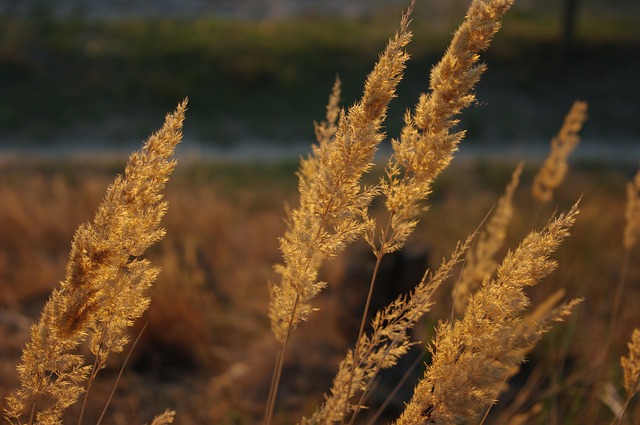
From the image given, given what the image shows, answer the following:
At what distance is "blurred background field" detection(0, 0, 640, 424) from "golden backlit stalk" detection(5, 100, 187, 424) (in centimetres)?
209

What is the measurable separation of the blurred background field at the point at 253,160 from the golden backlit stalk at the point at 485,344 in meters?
1.73

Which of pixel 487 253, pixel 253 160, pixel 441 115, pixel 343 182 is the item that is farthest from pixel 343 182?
pixel 253 160

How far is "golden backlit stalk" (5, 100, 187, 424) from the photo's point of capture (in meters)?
1.34

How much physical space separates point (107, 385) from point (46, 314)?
8.91ft

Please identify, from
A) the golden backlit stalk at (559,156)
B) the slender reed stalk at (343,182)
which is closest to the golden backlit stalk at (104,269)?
the slender reed stalk at (343,182)

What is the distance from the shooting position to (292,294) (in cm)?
148

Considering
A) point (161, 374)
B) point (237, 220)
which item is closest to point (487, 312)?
point (161, 374)

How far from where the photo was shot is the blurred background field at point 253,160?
4230mm

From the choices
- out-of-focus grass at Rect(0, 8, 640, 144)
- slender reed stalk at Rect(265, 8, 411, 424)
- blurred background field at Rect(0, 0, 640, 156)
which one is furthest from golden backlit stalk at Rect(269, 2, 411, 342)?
out-of-focus grass at Rect(0, 8, 640, 144)

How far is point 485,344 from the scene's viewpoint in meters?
1.33

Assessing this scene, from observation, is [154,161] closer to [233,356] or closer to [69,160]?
[233,356]

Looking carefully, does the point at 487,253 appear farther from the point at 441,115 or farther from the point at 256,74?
the point at 256,74

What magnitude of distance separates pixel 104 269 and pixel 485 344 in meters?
0.76

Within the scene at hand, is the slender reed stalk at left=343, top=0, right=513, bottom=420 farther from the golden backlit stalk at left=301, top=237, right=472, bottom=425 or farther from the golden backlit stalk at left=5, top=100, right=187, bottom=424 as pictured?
the golden backlit stalk at left=5, top=100, right=187, bottom=424
